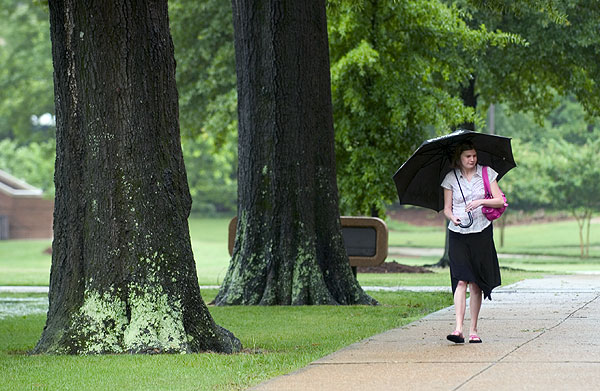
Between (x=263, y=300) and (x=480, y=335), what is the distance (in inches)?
188

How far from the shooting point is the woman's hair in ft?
29.8

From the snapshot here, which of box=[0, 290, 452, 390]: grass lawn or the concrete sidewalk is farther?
box=[0, 290, 452, 390]: grass lawn

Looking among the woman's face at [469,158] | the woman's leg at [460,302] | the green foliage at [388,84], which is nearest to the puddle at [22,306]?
the woman's leg at [460,302]

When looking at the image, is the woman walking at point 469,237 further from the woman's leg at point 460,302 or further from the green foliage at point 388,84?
the green foliage at point 388,84

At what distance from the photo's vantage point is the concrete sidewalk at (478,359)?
6895mm

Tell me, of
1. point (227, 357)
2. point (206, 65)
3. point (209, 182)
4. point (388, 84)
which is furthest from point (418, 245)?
point (227, 357)

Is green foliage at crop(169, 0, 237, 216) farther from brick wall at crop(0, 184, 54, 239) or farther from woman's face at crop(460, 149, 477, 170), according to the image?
brick wall at crop(0, 184, 54, 239)

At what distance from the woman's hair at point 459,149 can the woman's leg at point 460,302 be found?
0.99m

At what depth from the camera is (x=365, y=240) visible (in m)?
16.2

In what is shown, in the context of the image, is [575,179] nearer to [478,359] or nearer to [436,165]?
[436,165]

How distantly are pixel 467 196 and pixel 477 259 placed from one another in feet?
1.73

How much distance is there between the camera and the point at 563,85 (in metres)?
27.5

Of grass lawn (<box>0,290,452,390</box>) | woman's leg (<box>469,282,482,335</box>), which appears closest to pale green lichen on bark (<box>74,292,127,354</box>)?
grass lawn (<box>0,290,452,390</box>)

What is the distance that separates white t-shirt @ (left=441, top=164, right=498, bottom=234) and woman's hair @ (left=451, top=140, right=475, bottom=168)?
0.20 ft
